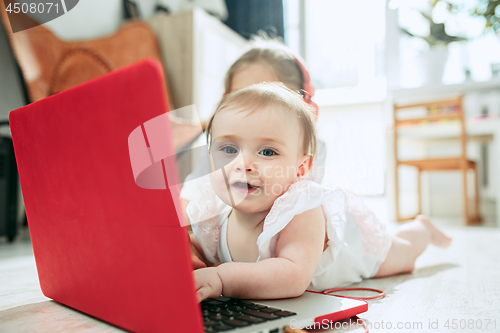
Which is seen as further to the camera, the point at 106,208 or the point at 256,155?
the point at 256,155

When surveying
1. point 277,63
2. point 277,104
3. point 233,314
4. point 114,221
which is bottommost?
point 233,314

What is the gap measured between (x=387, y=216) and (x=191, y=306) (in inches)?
100

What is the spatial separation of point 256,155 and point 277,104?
0.10 meters

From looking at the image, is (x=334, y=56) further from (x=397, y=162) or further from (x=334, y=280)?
(x=334, y=280)

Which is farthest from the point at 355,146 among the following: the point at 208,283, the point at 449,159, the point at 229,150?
the point at 208,283

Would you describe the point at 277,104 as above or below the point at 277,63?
below

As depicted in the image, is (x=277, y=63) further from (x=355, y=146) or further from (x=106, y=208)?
(x=355, y=146)

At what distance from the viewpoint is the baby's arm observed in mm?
529

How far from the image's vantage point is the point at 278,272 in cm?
55

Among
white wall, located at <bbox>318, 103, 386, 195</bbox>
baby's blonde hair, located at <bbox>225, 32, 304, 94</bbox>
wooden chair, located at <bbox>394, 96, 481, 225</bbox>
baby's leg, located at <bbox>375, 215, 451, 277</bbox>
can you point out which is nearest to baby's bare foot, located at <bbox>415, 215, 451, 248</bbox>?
baby's leg, located at <bbox>375, 215, 451, 277</bbox>

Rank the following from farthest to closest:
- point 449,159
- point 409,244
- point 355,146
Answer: point 449,159 → point 355,146 → point 409,244

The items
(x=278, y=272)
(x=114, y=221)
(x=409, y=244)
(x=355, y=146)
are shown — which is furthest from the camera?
(x=355, y=146)

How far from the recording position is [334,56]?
340 centimetres

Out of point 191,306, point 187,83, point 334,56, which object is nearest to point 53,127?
point 191,306
